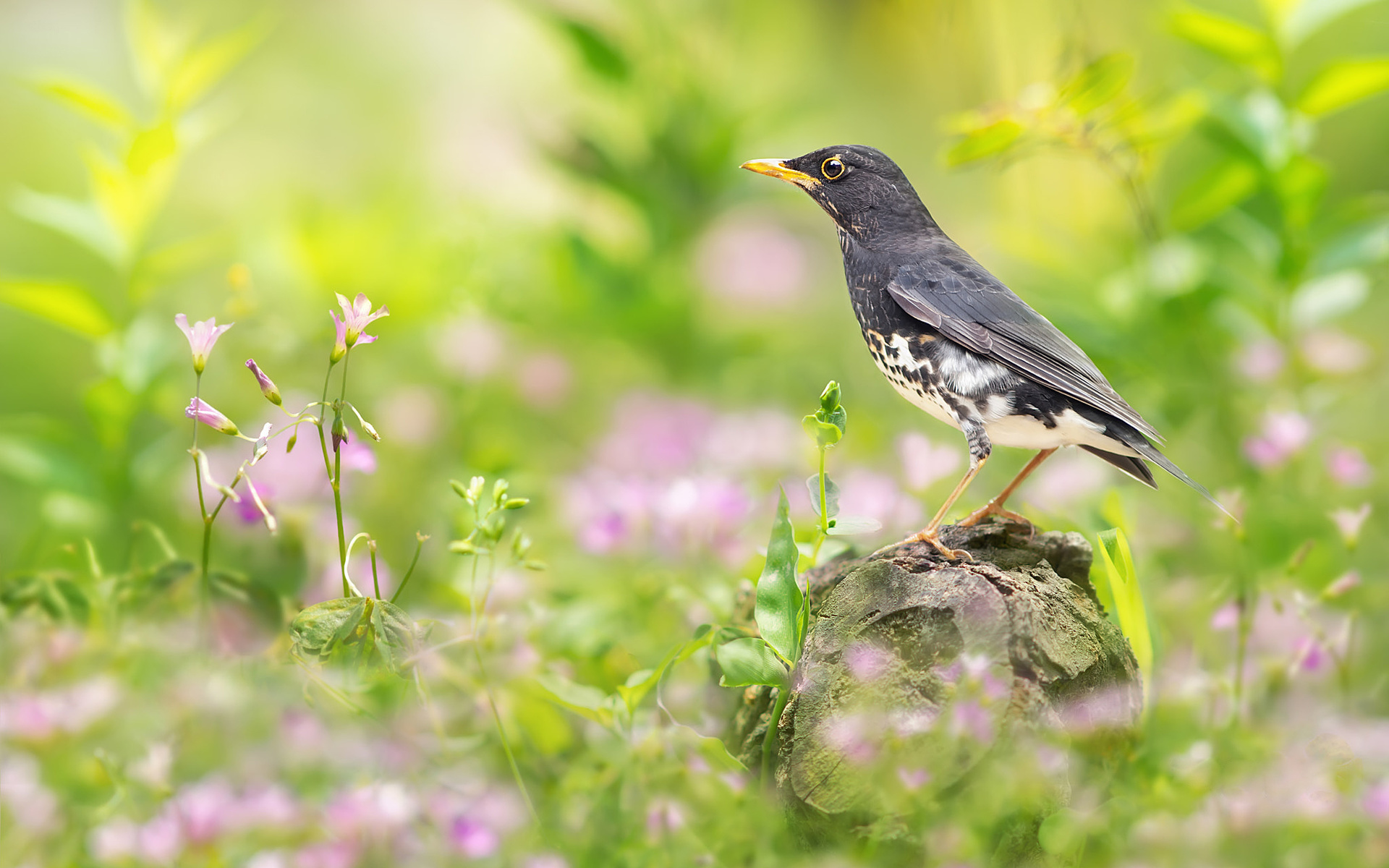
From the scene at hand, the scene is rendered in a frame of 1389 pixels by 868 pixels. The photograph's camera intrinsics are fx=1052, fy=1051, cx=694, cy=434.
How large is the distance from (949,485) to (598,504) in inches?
38.2

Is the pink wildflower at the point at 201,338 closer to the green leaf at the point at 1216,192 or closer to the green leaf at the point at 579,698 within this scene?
the green leaf at the point at 579,698

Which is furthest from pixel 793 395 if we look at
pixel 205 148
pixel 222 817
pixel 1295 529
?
pixel 205 148

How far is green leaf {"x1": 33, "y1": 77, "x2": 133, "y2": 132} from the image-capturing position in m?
2.44

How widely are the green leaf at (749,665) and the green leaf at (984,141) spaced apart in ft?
3.28

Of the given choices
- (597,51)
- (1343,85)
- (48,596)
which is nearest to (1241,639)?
(1343,85)

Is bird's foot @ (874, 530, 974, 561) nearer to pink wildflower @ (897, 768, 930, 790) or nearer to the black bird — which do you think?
the black bird

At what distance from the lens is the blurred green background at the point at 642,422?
1606 mm

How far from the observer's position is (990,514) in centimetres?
187

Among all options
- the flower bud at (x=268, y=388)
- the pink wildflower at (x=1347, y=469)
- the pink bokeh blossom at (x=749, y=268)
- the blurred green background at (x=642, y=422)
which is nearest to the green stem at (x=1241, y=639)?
the blurred green background at (x=642, y=422)

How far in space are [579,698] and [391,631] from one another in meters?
0.35

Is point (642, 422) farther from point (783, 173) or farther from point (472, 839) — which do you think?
point (472, 839)

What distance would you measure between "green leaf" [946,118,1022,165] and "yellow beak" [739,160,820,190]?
0.28 metres

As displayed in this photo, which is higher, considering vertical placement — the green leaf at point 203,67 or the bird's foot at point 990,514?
the green leaf at point 203,67

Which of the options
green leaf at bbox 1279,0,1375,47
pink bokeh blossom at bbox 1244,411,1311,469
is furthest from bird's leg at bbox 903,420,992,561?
green leaf at bbox 1279,0,1375,47
